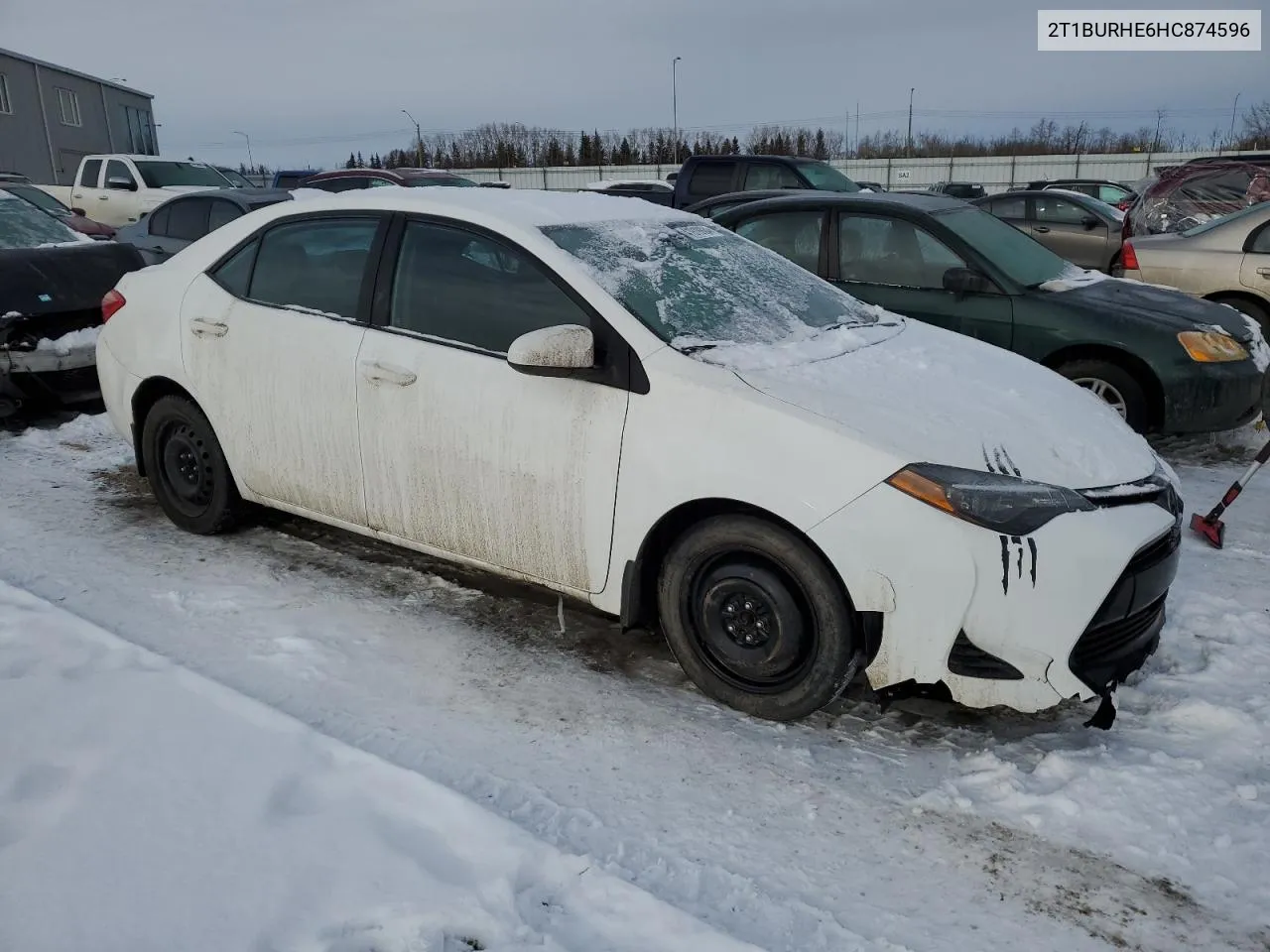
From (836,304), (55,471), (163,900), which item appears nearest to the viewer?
(163,900)

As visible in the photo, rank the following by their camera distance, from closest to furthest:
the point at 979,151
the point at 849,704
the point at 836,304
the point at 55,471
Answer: the point at 849,704 < the point at 836,304 < the point at 55,471 < the point at 979,151

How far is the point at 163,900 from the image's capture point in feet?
7.66

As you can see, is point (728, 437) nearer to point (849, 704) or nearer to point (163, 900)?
point (849, 704)

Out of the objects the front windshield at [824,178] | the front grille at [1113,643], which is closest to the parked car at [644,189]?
the front windshield at [824,178]

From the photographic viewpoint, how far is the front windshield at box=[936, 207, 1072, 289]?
6184 mm

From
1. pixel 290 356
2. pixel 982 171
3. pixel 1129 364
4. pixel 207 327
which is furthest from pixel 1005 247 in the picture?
pixel 982 171

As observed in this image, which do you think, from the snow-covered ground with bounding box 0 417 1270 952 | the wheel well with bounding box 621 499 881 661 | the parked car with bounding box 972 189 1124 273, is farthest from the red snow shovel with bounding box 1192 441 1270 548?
the parked car with bounding box 972 189 1124 273

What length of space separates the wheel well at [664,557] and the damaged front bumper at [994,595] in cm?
7

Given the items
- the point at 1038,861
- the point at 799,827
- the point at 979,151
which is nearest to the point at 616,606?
the point at 799,827

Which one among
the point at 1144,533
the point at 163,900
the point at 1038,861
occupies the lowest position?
the point at 1038,861

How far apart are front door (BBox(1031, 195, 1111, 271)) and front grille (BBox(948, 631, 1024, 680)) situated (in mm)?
12735

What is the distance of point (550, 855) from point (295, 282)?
2.75 meters

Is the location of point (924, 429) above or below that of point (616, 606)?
above

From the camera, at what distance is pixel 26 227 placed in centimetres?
744
